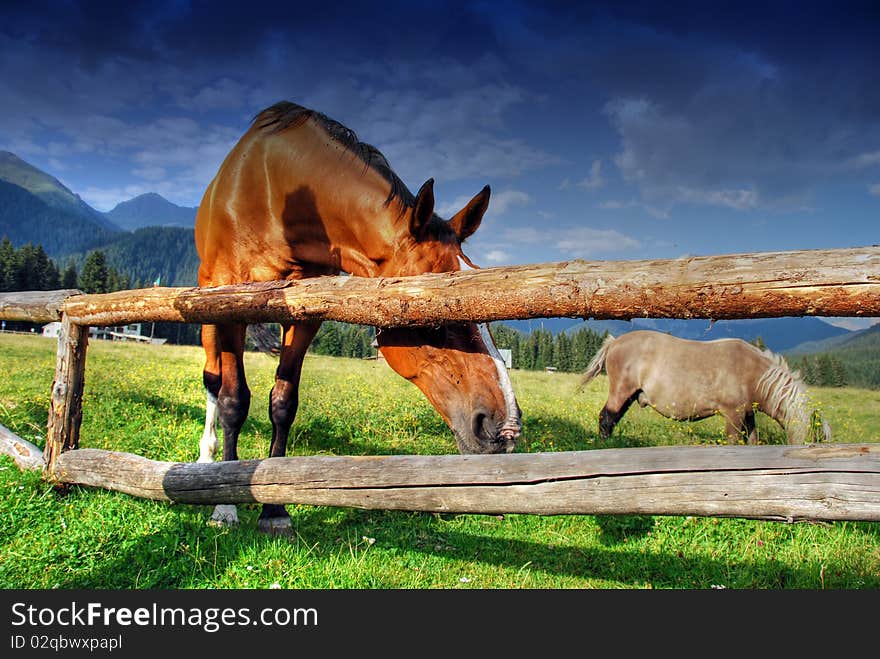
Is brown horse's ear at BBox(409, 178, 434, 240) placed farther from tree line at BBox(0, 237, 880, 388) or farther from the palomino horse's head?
tree line at BBox(0, 237, 880, 388)

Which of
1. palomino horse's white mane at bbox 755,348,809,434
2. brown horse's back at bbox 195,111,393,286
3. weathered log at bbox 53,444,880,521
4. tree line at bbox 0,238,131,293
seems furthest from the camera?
tree line at bbox 0,238,131,293

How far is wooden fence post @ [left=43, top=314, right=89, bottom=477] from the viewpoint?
3957 mm

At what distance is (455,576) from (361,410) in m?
5.30

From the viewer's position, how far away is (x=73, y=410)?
159 inches

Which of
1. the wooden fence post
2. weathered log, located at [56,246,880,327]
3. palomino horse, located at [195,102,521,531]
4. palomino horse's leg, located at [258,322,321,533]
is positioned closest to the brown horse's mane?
palomino horse, located at [195,102,521,531]

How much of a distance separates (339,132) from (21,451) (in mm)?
4064

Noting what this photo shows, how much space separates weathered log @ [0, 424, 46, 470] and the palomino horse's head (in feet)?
10.9

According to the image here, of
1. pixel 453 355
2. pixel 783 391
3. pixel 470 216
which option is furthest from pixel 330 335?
pixel 453 355

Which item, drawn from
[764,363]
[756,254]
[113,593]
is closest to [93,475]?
[113,593]

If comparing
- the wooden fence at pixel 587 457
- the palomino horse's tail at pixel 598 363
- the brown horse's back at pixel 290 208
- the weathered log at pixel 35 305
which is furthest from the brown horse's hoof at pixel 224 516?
the palomino horse's tail at pixel 598 363

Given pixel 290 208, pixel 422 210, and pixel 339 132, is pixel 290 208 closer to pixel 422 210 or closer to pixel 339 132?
pixel 339 132

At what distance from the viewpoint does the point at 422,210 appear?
10.4ft

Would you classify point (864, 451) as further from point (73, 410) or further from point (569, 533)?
point (73, 410)

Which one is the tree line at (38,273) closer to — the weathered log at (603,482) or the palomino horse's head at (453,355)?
the palomino horse's head at (453,355)
